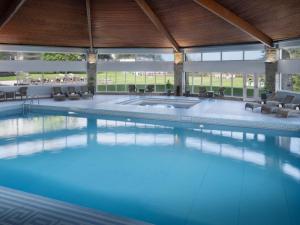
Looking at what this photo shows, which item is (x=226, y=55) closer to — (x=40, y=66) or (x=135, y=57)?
(x=135, y=57)

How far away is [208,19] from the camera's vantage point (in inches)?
639

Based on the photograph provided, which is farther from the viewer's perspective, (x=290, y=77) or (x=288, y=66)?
(x=290, y=77)

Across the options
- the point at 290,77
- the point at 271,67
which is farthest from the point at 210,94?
the point at 290,77

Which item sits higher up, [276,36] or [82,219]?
[276,36]

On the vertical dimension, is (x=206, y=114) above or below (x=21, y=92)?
below

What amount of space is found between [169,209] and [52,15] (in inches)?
571

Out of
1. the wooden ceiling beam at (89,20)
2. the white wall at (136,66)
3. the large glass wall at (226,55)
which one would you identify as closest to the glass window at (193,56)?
the large glass wall at (226,55)

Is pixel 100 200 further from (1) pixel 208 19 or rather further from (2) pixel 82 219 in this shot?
(1) pixel 208 19

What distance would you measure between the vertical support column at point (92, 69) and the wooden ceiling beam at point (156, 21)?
5.83m

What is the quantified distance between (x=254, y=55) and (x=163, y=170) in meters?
13.5

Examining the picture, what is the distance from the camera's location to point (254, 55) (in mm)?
19172

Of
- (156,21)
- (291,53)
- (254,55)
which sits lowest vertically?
(291,53)

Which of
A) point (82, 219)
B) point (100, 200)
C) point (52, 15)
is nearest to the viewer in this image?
point (82, 219)

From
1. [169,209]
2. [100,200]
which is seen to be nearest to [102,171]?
[100,200]
